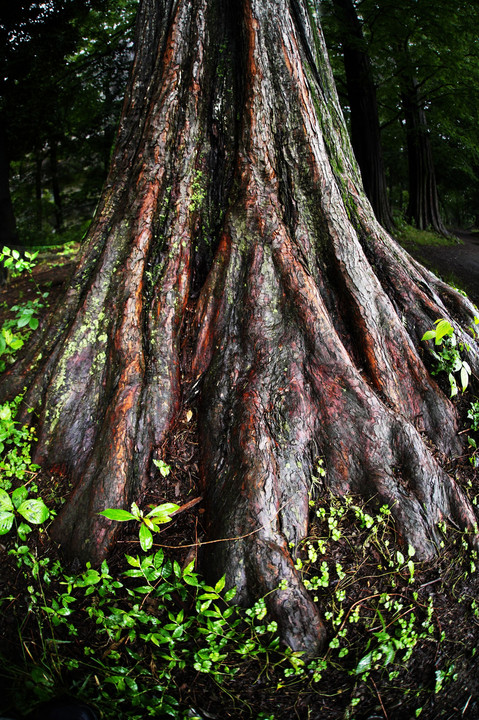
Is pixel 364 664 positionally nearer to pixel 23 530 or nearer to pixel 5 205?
pixel 23 530

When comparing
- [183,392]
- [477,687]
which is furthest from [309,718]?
[183,392]

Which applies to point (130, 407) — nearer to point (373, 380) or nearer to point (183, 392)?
point (183, 392)

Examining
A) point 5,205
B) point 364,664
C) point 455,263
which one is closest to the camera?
point 364,664

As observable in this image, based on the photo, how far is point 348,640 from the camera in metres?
1.86

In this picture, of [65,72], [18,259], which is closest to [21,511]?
[18,259]

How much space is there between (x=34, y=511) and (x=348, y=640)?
162cm

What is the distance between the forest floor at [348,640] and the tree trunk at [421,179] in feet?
38.0

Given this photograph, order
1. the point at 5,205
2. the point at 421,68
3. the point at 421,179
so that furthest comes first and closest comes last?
the point at 421,179, the point at 421,68, the point at 5,205

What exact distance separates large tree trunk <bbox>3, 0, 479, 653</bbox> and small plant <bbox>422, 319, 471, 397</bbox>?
0.12 meters

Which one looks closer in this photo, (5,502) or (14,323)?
(5,502)

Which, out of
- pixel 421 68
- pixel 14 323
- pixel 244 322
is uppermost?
pixel 421 68

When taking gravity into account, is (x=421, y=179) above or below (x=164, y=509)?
above

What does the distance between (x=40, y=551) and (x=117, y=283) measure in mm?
1583

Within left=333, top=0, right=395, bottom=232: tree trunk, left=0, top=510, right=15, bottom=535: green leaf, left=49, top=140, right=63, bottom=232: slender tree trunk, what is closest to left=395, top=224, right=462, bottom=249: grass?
left=333, top=0, right=395, bottom=232: tree trunk
